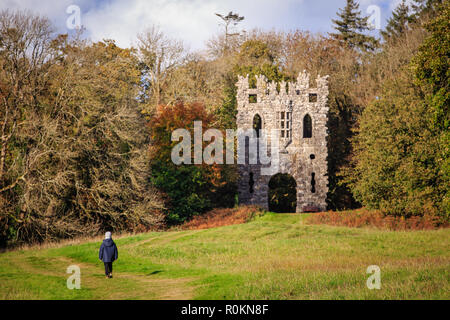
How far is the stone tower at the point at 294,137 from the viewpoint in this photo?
1307 inches

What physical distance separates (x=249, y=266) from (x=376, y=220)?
637 inches

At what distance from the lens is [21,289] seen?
38.4 ft

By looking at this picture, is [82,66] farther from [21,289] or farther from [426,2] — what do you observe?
[426,2]

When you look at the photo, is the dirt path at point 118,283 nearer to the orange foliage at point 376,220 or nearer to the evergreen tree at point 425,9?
the orange foliage at point 376,220

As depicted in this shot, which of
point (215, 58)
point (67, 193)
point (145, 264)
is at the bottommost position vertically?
point (145, 264)

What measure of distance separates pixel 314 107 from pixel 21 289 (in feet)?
84.6

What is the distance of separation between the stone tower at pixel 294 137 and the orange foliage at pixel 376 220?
3.11 metres

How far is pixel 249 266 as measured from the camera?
48.5 ft

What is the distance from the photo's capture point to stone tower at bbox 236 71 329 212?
1307 inches

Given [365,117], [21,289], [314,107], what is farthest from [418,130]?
[21,289]

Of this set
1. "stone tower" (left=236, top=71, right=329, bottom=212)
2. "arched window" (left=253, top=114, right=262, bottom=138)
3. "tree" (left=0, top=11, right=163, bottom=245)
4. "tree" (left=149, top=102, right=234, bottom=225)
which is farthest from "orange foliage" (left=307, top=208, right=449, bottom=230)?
"tree" (left=0, top=11, right=163, bottom=245)

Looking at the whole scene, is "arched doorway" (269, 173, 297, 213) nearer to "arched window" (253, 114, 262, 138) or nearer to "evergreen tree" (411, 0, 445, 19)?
"arched window" (253, 114, 262, 138)

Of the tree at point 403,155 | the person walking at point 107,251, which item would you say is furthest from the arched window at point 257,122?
the person walking at point 107,251

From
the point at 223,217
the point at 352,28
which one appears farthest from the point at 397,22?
the point at 223,217
